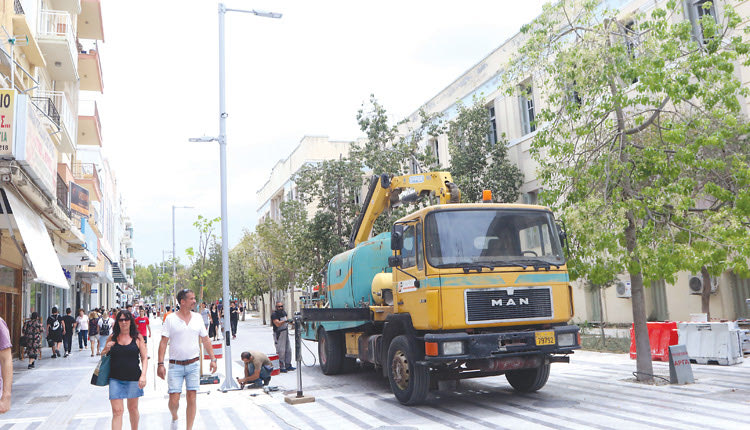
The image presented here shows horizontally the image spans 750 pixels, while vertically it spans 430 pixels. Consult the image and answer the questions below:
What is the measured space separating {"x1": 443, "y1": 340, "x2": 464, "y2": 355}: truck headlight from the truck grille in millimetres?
363

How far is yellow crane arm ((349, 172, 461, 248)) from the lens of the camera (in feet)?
38.3

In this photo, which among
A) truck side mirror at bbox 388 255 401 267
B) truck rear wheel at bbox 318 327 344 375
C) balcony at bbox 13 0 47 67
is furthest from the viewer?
balcony at bbox 13 0 47 67

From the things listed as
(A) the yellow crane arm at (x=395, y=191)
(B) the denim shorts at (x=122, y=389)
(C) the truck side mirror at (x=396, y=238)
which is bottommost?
(B) the denim shorts at (x=122, y=389)

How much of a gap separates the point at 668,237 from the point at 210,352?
8.16 metres

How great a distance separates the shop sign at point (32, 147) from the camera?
37.1ft

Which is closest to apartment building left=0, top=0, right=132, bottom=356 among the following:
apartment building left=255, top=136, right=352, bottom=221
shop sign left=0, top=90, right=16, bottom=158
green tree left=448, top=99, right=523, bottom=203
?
shop sign left=0, top=90, right=16, bottom=158

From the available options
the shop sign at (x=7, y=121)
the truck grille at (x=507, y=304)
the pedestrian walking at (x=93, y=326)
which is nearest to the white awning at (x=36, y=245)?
the shop sign at (x=7, y=121)

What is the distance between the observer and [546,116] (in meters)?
12.0

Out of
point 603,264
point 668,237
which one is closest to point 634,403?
point 603,264

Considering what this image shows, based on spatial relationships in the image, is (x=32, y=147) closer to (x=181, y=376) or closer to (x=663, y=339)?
(x=181, y=376)

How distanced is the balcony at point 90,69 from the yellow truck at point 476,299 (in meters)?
22.0

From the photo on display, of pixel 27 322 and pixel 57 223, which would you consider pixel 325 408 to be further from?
pixel 27 322

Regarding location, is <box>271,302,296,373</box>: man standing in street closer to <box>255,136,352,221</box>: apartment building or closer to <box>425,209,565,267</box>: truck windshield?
<box>425,209,565,267</box>: truck windshield

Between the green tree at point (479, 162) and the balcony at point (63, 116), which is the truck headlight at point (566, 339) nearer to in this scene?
the green tree at point (479, 162)
